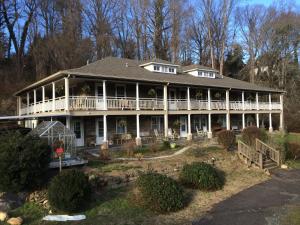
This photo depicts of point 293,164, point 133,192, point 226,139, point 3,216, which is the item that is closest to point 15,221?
point 3,216

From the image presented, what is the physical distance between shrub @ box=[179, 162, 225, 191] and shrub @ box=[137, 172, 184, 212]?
2.16 meters

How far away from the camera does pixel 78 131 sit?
23.5 meters

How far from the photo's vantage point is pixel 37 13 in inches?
1811

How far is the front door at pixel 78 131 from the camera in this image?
23266 mm

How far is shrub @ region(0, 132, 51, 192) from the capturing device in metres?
11.3

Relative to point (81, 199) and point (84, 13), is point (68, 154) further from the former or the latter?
point (84, 13)

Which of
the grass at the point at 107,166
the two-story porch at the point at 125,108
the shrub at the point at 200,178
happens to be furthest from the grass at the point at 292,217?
the two-story porch at the point at 125,108

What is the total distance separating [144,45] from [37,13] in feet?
51.4

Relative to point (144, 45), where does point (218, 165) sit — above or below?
below

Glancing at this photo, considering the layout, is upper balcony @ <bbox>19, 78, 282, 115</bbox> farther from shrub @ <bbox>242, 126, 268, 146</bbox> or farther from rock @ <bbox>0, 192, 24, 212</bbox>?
rock @ <bbox>0, 192, 24, 212</bbox>

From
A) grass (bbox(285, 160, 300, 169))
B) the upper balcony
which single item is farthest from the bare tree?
grass (bbox(285, 160, 300, 169))

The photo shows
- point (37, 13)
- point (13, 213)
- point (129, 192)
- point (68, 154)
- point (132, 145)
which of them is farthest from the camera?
point (37, 13)

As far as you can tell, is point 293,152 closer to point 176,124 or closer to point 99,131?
point 176,124

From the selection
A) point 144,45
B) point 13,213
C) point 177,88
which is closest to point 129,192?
point 13,213
